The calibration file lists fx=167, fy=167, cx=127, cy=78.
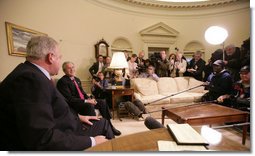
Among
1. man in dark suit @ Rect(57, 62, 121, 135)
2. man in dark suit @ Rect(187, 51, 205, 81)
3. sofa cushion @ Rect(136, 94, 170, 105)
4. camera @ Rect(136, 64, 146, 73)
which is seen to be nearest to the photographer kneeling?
camera @ Rect(136, 64, 146, 73)

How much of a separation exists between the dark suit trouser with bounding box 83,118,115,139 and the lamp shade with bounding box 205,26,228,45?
2.90 feet

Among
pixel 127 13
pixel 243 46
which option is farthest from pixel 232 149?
pixel 127 13

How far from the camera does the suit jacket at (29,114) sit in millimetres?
699

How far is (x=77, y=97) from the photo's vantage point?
1.32m

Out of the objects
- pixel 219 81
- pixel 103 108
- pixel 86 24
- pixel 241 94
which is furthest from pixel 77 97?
pixel 241 94

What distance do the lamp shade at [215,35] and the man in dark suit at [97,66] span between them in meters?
0.71

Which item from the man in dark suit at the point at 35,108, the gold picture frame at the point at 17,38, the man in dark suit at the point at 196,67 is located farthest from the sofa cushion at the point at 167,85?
the gold picture frame at the point at 17,38

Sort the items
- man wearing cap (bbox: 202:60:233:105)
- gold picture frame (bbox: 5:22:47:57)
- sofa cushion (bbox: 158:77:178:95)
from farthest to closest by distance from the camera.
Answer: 1. sofa cushion (bbox: 158:77:178:95)
2. man wearing cap (bbox: 202:60:233:105)
3. gold picture frame (bbox: 5:22:47:57)

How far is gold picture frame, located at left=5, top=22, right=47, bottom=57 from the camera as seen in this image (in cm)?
96

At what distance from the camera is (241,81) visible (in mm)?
1061

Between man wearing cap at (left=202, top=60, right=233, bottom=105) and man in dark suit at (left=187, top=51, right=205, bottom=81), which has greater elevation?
man in dark suit at (left=187, top=51, right=205, bottom=81)

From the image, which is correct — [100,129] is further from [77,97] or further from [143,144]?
[143,144]

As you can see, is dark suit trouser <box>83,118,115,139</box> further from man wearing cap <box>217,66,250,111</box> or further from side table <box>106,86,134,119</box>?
man wearing cap <box>217,66,250,111</box>

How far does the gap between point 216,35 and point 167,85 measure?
0.45 m
